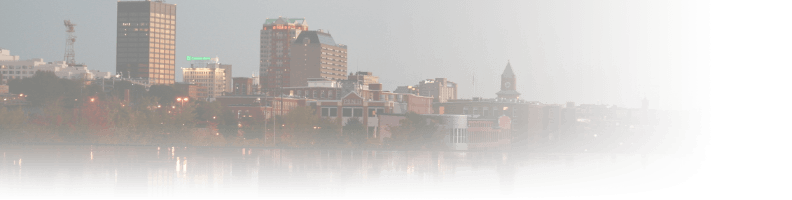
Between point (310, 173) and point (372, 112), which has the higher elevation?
point (372, 112)

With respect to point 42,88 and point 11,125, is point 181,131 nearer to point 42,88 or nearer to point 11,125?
point 11,125

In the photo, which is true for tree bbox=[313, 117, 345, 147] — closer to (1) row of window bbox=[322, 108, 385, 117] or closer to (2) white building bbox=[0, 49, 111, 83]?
(1) row of window bbox=[322, 108, 385, 117]

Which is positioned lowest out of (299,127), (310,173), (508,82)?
(310,173)

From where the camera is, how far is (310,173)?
36031 millimetres

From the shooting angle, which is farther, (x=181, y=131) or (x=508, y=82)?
(x=508, y=82)

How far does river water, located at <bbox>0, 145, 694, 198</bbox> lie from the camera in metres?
30.3

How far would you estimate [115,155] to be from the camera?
1750 inches

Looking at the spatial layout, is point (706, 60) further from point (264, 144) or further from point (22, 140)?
point (22, 140)

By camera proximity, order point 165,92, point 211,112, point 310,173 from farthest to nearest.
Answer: point 165,92
point 211,112
point 310,173

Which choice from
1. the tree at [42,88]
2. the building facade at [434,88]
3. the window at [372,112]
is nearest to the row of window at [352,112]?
the window at [372,112]

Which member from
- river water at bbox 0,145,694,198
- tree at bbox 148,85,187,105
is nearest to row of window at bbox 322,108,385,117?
river water at bbox 0,145,694,198

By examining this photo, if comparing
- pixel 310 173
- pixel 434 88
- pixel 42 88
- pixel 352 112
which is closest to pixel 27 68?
pixel 42 88

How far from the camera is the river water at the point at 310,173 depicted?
30.3 metres

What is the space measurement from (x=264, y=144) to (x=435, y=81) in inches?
5241
